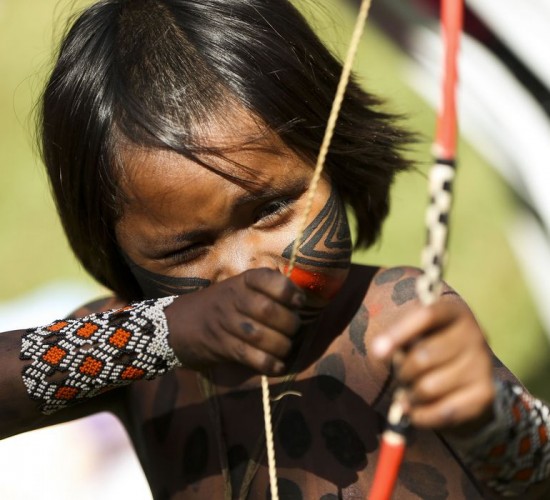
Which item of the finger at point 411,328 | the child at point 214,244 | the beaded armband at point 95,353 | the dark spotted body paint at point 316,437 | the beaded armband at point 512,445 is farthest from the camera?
the dark spotted body paint at point 316,437

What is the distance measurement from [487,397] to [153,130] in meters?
0.72

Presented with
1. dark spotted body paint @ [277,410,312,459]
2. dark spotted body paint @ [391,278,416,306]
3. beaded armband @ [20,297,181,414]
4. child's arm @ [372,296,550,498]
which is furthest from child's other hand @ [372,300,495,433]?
dark spotted body paint @ [277,410,312,459]

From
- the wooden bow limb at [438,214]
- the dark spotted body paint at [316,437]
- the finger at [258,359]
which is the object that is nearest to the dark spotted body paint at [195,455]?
the dark spotted body paint at [316,437]

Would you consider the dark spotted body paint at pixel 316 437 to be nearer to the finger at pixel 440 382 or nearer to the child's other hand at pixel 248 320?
the child's other hand at pixel 248 320

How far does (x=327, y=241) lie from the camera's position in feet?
5.14

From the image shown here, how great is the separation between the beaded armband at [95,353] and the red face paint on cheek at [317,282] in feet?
0.78

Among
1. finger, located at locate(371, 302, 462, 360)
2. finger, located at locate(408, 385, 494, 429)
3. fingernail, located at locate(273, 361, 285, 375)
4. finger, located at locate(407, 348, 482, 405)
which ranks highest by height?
finger, located at locate(371, 302, 462, 360)

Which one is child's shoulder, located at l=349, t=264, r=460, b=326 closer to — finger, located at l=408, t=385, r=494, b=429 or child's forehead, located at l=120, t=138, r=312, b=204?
child's forehead, located at l=120, t=138, r=312, b=204

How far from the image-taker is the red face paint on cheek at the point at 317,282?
154 cm

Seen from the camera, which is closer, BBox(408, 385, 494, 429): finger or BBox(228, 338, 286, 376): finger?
BBox(408, 385, 494, 429): finger

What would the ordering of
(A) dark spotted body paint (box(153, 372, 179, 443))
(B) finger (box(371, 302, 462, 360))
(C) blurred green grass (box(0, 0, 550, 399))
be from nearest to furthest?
(B) finger (box(371, 302, 462, 360)) < (A) dark spotted body paint (box(153, 372, 179, 443)) < (C) blurred green grass (box(0, 0, 550, 399))

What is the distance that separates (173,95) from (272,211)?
0.24 meters

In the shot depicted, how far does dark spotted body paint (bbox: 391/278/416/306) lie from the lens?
5.37 ft

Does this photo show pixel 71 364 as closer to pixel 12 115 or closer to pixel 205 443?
pixel 205 443
